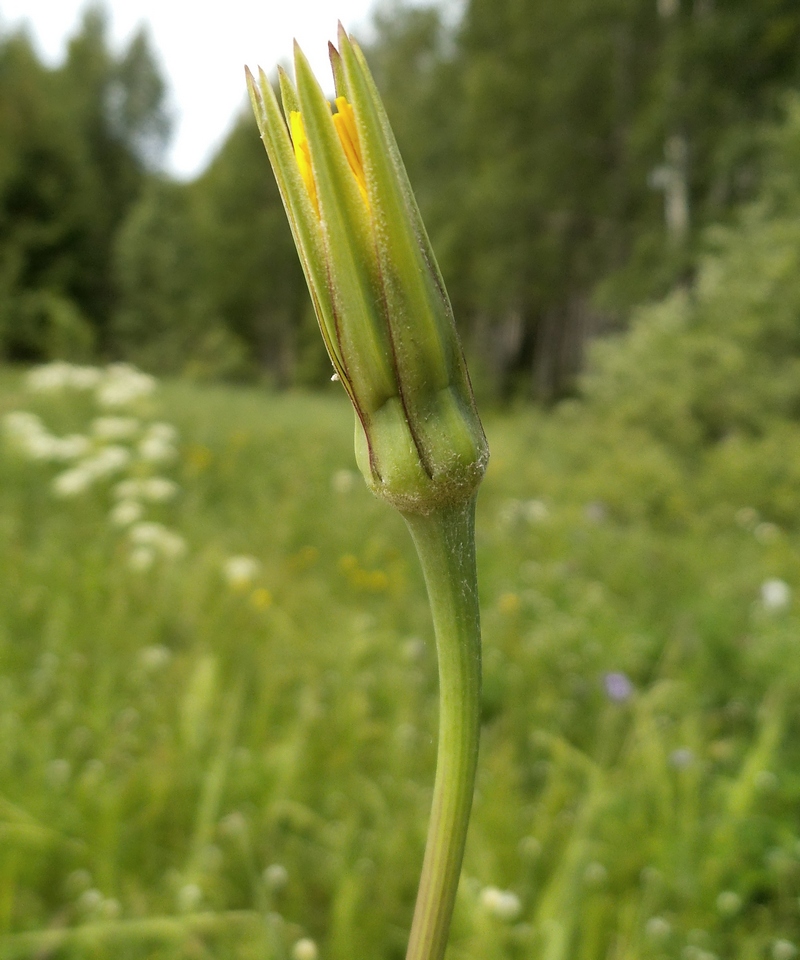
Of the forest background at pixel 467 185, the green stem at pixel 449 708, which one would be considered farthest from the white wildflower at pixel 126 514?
the forest background at pixel 467 185

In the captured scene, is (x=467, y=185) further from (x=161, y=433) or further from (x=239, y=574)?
(x=239, y=574)

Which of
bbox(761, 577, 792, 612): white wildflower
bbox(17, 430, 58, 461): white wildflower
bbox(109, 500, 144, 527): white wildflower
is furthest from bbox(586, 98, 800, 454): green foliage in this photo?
bbox(17, 430, 58, 461): white wildflower

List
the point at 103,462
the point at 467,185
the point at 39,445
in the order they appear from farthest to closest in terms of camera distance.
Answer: the point at 467,185, the point at 39,445, the point at 103,462

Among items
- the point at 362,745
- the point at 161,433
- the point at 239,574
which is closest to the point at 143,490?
the point at 161,433

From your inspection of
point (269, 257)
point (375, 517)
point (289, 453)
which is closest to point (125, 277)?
point (269, 257)

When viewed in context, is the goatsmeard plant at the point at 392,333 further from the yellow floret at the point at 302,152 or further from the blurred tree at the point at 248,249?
the blurred tree at the point at 248,249

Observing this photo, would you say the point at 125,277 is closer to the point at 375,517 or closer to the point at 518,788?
the point at 375,517
